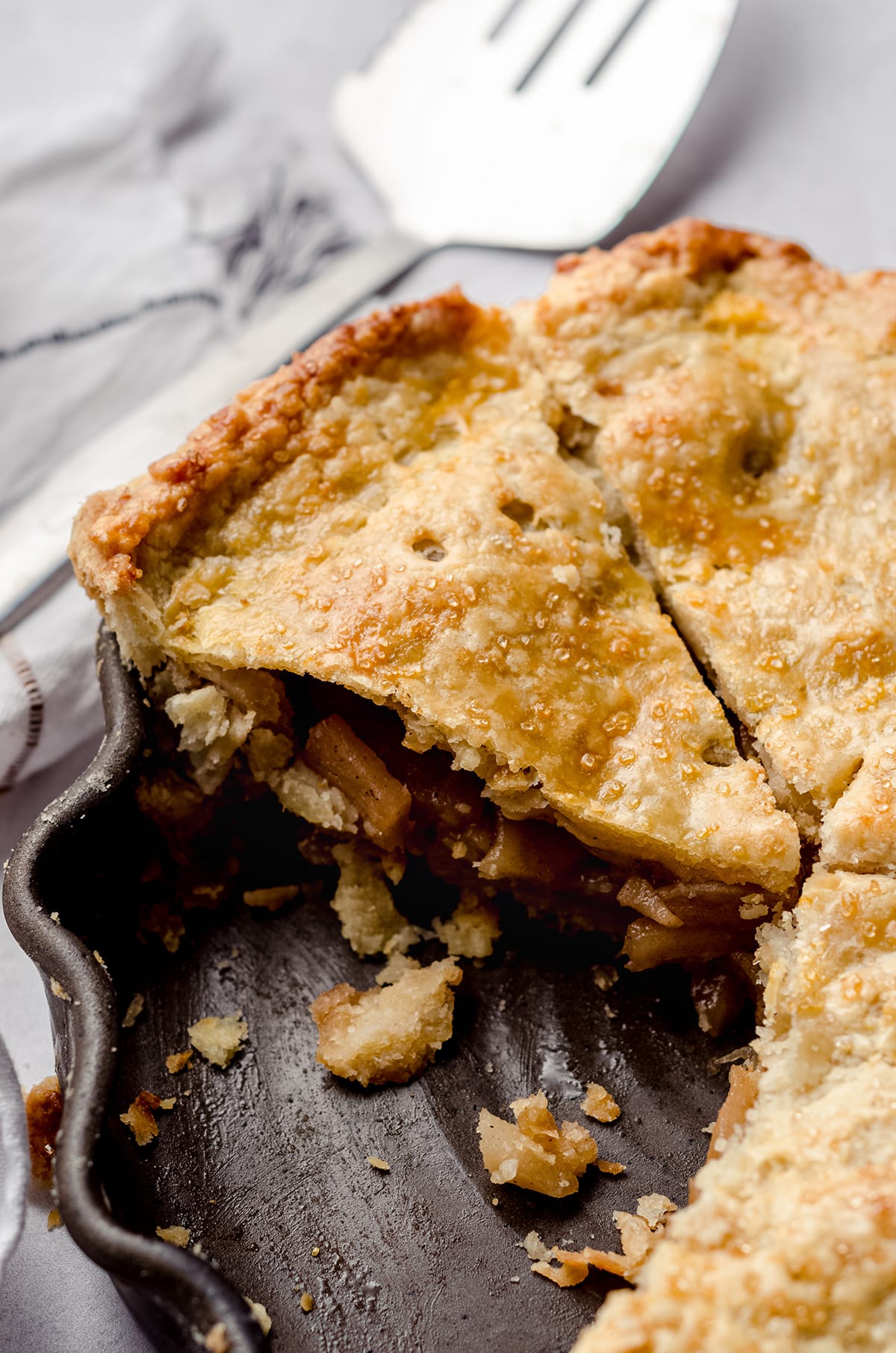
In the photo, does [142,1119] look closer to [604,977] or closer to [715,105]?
[604,977]

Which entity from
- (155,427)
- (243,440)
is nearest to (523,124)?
(155,427)

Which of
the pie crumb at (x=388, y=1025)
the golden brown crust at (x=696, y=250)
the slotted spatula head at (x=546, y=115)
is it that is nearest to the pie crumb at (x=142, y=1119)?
the pie crumb at (x=388, y=1025)

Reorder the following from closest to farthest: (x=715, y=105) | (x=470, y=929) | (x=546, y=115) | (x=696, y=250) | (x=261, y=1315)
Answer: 1. (x=261, y=1315)
2. (x=470, y=929)
3. (x=696, y=250)
4. (x=546, y=115)
5. (x=715, y=105)

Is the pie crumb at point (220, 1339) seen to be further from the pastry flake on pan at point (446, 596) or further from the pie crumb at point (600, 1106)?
the pastry flake on pan at point (446, 596)

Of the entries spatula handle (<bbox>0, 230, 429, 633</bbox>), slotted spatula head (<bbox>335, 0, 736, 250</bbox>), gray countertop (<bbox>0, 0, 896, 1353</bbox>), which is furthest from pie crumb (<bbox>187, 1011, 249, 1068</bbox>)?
slotted spatula head (<bbox>335, 0, 736, 250</bbox>)

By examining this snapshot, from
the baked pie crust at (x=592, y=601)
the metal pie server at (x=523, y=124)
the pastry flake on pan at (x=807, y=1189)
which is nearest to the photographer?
the pastry flake on pan at (x=807, y=1189)

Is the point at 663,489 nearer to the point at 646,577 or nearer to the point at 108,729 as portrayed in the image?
the point at 646,577

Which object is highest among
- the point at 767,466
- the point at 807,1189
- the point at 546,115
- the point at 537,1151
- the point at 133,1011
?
the point at 546,115
